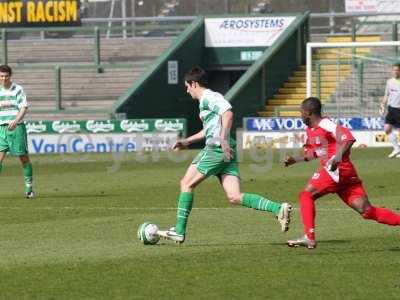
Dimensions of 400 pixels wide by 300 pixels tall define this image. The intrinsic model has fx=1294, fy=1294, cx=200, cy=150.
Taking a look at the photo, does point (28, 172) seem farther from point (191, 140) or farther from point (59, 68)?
point (59, 68)

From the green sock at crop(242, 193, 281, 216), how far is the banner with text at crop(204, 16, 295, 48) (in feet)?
88.6

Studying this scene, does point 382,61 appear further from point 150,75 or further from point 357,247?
point 357,247

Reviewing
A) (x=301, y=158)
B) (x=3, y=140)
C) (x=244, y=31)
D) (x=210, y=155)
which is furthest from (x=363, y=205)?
(x=244, y=31)

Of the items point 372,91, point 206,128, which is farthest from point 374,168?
point 206,128

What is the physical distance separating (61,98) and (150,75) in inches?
137

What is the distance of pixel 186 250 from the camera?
13.3m

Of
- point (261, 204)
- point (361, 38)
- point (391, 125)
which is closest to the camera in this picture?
point (261, 204)

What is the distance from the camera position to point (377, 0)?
41.8 metres

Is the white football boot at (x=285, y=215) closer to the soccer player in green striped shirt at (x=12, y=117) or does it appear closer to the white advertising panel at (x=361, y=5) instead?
the soccer player in green striped shirt at (x=12, y=117)

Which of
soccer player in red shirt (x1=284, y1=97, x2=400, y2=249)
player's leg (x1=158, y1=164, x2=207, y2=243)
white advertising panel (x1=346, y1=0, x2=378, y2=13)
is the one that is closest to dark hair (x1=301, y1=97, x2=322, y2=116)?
soccer player in red shirt (x1=284, y1=97, x2=400, y2=249)

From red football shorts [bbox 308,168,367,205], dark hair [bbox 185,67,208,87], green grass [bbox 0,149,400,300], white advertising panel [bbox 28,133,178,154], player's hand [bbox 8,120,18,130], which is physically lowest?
white advertising panel [bbox 28,133,178,154]

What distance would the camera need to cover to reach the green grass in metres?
10.8

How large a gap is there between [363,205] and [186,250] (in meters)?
1.87

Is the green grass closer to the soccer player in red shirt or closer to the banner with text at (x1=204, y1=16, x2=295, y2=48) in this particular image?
the soccer player in red shirt
